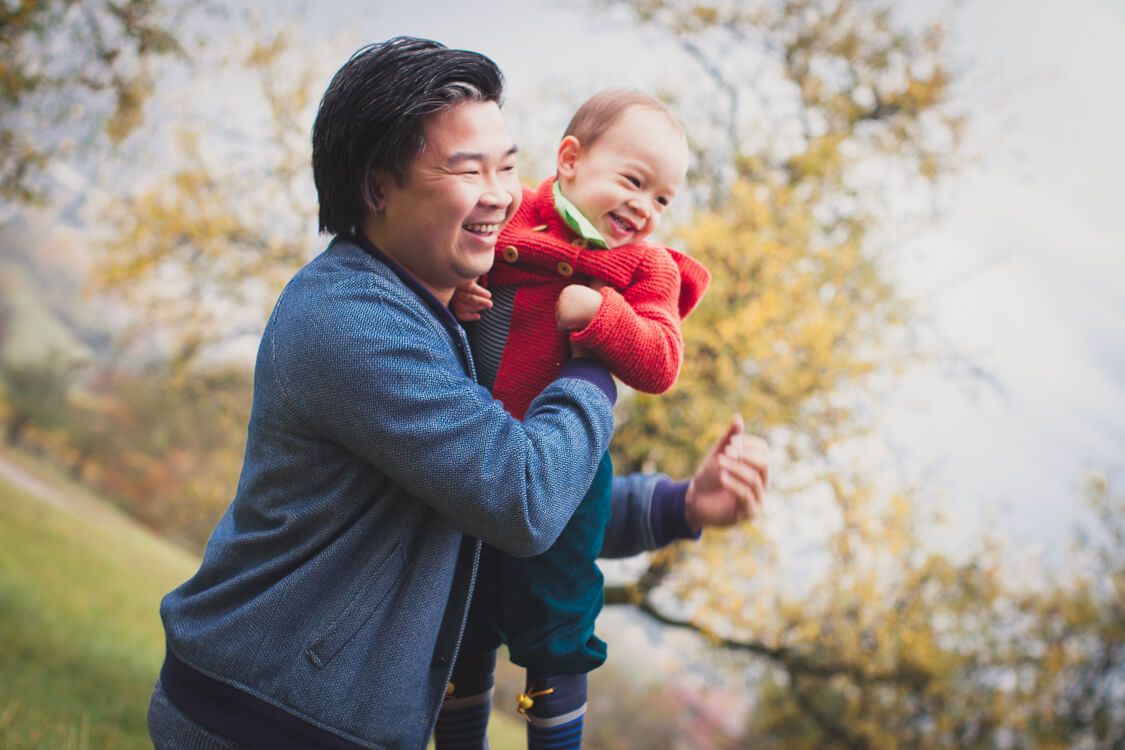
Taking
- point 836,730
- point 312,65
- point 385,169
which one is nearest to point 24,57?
point 312,65

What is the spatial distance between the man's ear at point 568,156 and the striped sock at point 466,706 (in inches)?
32.6

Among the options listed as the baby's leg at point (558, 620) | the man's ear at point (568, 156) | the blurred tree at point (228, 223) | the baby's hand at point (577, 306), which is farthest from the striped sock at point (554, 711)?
the blurred tree at point (228, 223)

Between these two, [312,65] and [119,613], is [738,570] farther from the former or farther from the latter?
[119,613]

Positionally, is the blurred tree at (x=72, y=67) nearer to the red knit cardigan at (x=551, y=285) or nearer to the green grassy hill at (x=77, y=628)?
the green grassy hill at (x=77, y=628)

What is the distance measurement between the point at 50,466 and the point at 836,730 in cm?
931

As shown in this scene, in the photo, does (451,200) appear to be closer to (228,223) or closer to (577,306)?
(577,306)

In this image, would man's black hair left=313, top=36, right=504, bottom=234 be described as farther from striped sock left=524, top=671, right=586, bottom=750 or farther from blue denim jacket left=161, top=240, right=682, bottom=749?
striped sock left=524, top=671, right=586, bottom=750

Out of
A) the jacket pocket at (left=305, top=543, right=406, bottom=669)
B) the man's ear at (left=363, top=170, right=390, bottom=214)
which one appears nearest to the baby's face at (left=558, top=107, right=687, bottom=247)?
the man's ear at (left=363, top=170, right=390, bottom=214)

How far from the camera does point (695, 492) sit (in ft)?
5.00

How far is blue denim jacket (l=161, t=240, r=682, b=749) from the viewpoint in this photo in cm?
108

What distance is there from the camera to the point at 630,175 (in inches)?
55.4

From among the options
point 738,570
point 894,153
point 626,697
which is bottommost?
point 626,697

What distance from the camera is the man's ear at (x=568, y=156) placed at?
1473 mm

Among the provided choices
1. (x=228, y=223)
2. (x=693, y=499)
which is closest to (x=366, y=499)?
(x=693, y=499)
